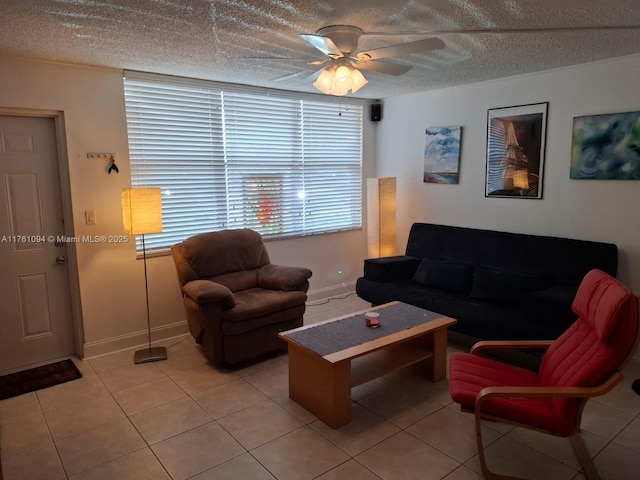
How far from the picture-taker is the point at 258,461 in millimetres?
2254

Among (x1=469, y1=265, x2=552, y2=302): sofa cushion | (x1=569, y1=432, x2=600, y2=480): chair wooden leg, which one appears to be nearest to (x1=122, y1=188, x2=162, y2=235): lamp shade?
(x1=469, y1=265, x2=552, y2=302): sofa cushion

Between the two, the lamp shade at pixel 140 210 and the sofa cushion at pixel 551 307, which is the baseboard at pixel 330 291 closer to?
the lamp shade at pixel 140 210

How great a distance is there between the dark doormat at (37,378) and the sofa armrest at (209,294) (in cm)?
107

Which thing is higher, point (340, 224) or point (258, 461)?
point (340, 224)

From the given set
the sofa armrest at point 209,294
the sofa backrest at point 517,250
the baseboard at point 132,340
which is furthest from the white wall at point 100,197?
the sofa backrest at point 517,250

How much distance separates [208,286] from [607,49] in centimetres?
334

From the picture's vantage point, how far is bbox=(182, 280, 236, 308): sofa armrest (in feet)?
10.2

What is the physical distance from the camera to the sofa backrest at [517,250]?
3334 mm

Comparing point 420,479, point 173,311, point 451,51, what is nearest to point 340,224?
point 173,311

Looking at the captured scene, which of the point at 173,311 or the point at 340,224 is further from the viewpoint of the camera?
the point at 340,224

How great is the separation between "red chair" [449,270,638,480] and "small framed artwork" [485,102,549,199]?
1.77 meters

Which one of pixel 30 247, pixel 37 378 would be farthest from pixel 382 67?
pixel 37 378

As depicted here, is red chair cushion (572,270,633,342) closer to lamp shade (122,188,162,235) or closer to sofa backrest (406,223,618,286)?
sofa backrest (406,223,618,286)

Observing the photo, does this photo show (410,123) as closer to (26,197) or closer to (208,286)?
(208,286)
